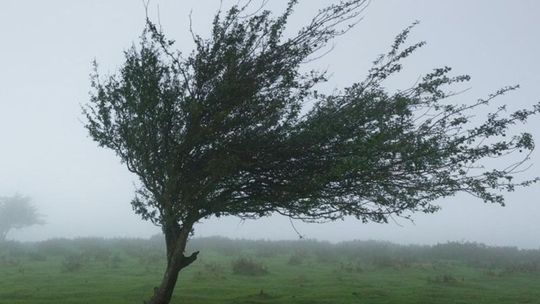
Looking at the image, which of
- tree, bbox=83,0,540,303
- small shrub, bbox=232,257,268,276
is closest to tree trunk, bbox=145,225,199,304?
tree, bbox=83,0,540,303

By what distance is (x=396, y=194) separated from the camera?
15172 millimetres

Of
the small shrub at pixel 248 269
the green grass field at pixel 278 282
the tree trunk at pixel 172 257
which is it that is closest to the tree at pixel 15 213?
the green grass field at pixel 278 282

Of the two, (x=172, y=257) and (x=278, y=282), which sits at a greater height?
(x=172, y=257)

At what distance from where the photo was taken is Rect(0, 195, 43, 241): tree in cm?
12112

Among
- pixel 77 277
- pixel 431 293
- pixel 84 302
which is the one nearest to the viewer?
pixel 84 302

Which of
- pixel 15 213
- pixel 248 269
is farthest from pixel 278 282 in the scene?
pixel 15 213

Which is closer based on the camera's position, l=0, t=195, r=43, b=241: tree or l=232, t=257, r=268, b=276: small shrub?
l=232, t=257, r=268, b=276: small shrub

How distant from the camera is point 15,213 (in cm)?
12269

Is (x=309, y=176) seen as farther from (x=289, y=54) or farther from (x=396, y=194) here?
(x=289, y=54)

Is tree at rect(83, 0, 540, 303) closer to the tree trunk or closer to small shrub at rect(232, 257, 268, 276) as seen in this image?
the tree trunk

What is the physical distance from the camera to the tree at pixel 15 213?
12112 cm

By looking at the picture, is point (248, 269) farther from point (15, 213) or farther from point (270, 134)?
point (15, 213)

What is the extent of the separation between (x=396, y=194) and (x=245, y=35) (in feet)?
24.2

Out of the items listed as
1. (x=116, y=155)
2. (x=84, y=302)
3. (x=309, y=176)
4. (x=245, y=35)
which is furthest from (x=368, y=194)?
(x=84, y=302)
